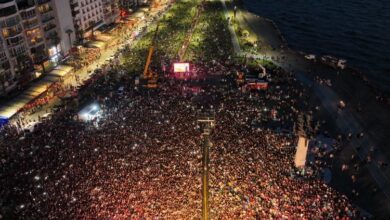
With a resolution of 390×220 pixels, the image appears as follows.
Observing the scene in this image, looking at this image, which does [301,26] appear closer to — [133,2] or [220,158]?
[133,2]

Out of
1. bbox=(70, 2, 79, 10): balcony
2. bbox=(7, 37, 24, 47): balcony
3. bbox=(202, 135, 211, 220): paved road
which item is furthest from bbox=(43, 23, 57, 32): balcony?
bbox=(202, 135, 211, 220): paved road

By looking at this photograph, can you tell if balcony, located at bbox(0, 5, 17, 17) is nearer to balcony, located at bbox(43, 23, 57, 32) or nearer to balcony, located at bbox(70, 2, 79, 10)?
balcony, located at bbox(43, 23, 57, 32)

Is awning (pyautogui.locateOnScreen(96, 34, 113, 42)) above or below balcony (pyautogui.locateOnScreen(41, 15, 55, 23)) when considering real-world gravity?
below

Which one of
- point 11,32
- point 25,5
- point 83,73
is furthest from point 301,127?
point 25,5

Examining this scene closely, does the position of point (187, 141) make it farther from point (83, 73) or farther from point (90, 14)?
point (90, 14)

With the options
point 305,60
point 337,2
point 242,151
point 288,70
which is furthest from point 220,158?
point 337,2
